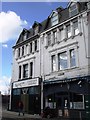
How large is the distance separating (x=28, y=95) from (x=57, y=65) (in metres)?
6.42

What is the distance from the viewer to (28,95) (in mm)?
30125

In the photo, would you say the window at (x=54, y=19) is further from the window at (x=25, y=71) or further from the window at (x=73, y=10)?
the window at (x=25, y=71)

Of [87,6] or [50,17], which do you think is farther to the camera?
[50,17]

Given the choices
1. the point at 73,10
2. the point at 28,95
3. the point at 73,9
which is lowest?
the point at 28,95

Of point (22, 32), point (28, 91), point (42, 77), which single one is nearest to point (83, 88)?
point (42, 77)

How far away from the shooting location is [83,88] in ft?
72.9

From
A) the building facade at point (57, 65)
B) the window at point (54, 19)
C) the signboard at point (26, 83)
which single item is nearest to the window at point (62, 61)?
the building facade at point (57, 65)

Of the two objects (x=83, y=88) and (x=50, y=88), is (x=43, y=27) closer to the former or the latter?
(x=50, y=88)

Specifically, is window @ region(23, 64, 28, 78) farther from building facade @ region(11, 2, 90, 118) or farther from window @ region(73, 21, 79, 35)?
window @ region(73, 21, 79, 35)

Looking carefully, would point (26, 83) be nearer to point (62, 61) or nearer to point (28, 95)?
point (28, 95)

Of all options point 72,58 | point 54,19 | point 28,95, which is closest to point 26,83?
point 28,95

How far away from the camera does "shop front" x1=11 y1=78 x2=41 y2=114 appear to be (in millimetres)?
28417

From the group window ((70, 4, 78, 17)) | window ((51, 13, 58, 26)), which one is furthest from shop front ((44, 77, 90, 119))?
window ((70, 4, 78, 17))

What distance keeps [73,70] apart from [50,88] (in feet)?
13.9
